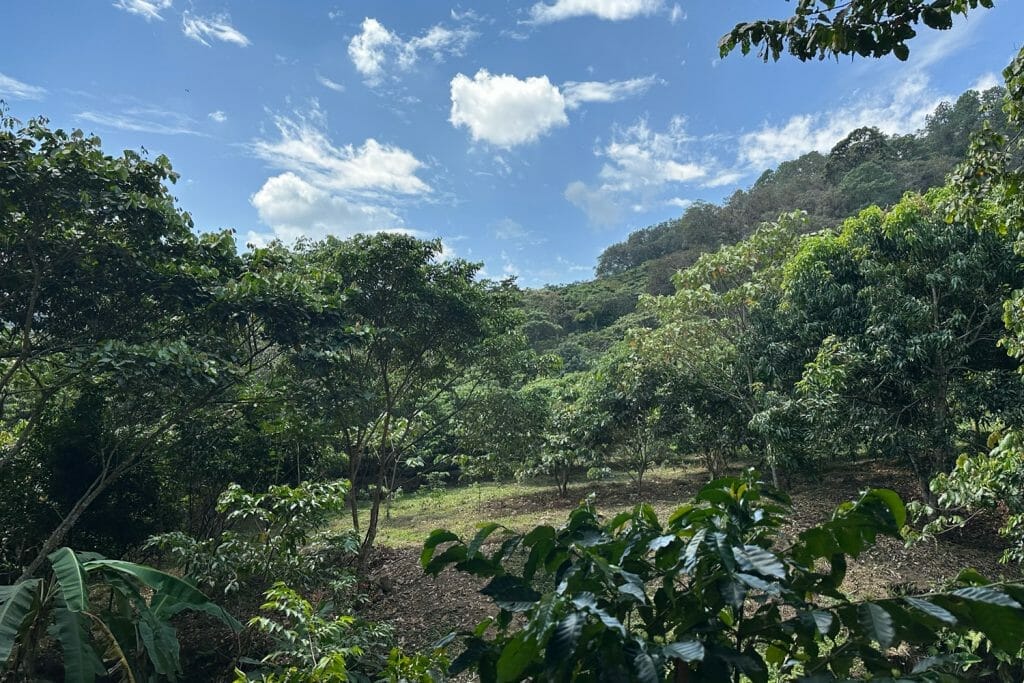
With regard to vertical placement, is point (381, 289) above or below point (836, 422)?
above

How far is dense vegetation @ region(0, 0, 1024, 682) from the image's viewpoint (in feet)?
3.40

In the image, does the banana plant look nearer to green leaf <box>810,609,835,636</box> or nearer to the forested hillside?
green leaf <box>810,609,835,636</box>

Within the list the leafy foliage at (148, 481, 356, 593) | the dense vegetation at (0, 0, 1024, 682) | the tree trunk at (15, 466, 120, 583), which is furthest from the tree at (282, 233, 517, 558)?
the tree trunk at (15, 466, 120, 583)

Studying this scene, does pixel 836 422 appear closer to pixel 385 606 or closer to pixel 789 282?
pixel 789 282

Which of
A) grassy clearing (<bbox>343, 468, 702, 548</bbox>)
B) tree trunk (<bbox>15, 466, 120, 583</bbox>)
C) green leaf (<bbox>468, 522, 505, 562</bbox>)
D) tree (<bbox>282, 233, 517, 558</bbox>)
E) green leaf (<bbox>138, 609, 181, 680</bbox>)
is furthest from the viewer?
grassy clearing (<bbox>343, 468, 702, 548</bbox>)

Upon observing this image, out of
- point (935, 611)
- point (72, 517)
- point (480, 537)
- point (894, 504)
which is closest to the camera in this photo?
point (935, 611)

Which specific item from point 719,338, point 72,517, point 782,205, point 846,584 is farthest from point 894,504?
point 782,205

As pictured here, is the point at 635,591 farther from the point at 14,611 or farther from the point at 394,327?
the point at 394,327

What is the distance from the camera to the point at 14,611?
1886 mm

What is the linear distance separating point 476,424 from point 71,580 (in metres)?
11.3

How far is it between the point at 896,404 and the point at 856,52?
7.94 m

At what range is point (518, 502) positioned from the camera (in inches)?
555

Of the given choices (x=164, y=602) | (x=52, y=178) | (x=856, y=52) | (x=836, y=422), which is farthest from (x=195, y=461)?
(x=836, y=422)

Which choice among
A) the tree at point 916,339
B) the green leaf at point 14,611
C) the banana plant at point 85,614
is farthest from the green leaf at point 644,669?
the tree at point 916,339
